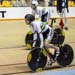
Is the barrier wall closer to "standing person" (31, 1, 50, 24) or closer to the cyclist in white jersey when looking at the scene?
"standing person" (31, 1, 50, 24)

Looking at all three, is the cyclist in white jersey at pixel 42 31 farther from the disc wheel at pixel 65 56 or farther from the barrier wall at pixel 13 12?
the barrier wall at pixel 13 12

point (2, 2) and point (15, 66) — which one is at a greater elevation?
point (2, 2)

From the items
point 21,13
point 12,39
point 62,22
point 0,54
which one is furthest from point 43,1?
point 0,54

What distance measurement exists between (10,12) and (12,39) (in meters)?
6.19

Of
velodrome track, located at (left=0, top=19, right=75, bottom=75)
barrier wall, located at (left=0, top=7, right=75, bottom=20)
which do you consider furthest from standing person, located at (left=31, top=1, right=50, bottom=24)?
barrier wall, located at (left=0, top=7, right=75, bottom=20)

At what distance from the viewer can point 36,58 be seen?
8.44 metres

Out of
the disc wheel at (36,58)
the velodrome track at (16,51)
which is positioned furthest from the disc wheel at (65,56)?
the disc wheel at (36,58)

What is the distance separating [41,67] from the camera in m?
8.60

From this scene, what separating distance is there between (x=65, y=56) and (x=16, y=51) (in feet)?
8.31

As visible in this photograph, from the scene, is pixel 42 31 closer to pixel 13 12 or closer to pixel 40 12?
pixel 40 12

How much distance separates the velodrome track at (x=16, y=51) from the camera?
28.4 ft

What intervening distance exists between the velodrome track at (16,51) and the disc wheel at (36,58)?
0.53 feet

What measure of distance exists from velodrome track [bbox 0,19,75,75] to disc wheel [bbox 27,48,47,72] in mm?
162

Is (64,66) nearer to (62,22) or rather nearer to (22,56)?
(22,56)
